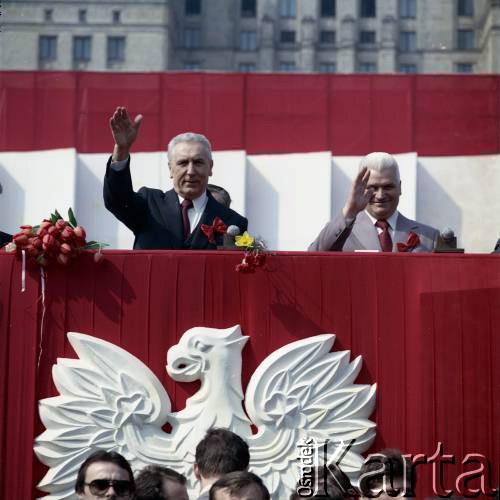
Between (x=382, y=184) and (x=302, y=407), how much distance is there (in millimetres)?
1270

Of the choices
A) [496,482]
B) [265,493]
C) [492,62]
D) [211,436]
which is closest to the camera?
[265,493]

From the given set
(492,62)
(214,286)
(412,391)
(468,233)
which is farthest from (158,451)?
(492,62)

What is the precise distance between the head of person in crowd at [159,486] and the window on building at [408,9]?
74.4 m

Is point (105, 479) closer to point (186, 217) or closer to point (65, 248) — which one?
point (65, 248)

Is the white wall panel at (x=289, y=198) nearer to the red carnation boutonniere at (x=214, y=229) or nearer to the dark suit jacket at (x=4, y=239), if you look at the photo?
the dark suit jacket at (x=4, y=239)

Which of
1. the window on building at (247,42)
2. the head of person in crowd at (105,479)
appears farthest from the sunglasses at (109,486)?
the window on building at (247,42)

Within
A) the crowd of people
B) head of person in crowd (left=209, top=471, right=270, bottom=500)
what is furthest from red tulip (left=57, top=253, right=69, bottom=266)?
head of person in crowd (left=209, top=471, right=270, bottom=500)

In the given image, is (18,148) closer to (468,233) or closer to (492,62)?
(468,233)

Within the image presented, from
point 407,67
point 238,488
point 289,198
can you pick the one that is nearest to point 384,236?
A: point 238,488

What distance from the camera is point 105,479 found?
13.9 feet

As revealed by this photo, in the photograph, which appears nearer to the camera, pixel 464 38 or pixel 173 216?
pixel 173 216

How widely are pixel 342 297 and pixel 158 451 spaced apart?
0.99 metres

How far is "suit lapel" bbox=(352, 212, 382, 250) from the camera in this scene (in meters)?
6.19

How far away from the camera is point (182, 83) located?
18.3 m
